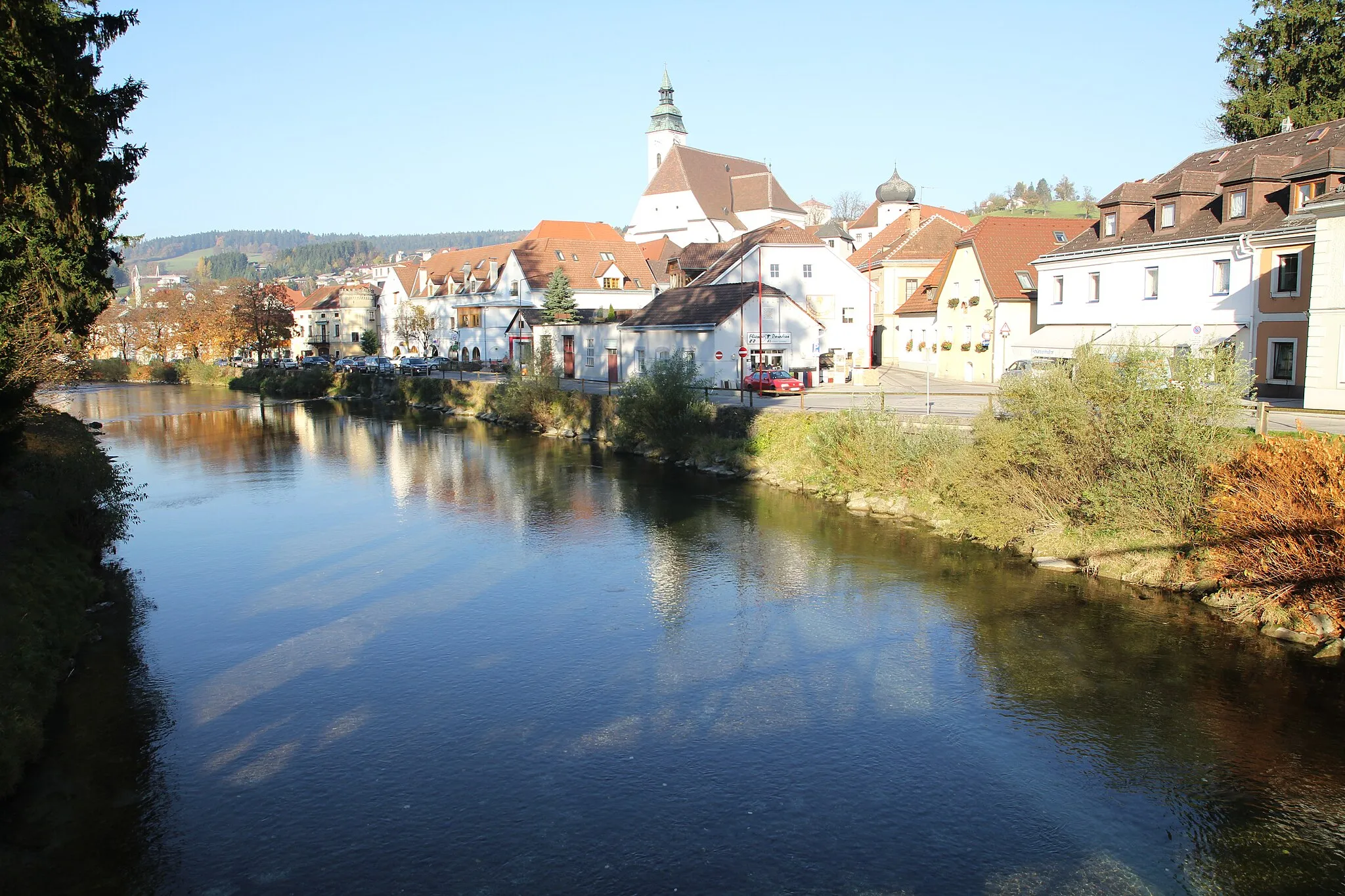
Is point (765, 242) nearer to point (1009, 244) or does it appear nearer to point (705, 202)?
point (1009, 244)

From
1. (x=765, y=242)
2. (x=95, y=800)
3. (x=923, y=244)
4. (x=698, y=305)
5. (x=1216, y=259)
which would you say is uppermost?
(x=923, y=244)

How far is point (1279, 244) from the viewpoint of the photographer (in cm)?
2541

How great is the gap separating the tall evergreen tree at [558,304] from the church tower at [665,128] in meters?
35.0

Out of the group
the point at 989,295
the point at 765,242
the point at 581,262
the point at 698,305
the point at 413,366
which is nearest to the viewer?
the point at 989,295

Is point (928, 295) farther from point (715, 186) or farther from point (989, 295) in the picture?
point (715, 186)

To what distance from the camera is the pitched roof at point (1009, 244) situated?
3759cm

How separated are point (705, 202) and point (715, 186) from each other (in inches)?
127

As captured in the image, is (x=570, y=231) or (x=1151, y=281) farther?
(x=570, y=231)

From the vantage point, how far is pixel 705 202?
2803 inches

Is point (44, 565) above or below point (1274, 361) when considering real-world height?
below

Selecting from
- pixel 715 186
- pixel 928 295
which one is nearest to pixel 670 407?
pixel 928 295

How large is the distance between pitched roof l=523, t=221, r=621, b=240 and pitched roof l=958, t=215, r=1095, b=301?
3232 centimetres

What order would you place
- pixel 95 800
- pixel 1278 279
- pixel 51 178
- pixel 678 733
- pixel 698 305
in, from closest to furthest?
pixel 95 800 < pixel 678 733 < pixel 51 178 < pixel 1278 279 < pixel 698 305

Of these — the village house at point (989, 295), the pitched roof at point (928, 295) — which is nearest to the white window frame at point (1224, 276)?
the village house at point (989, 295)
